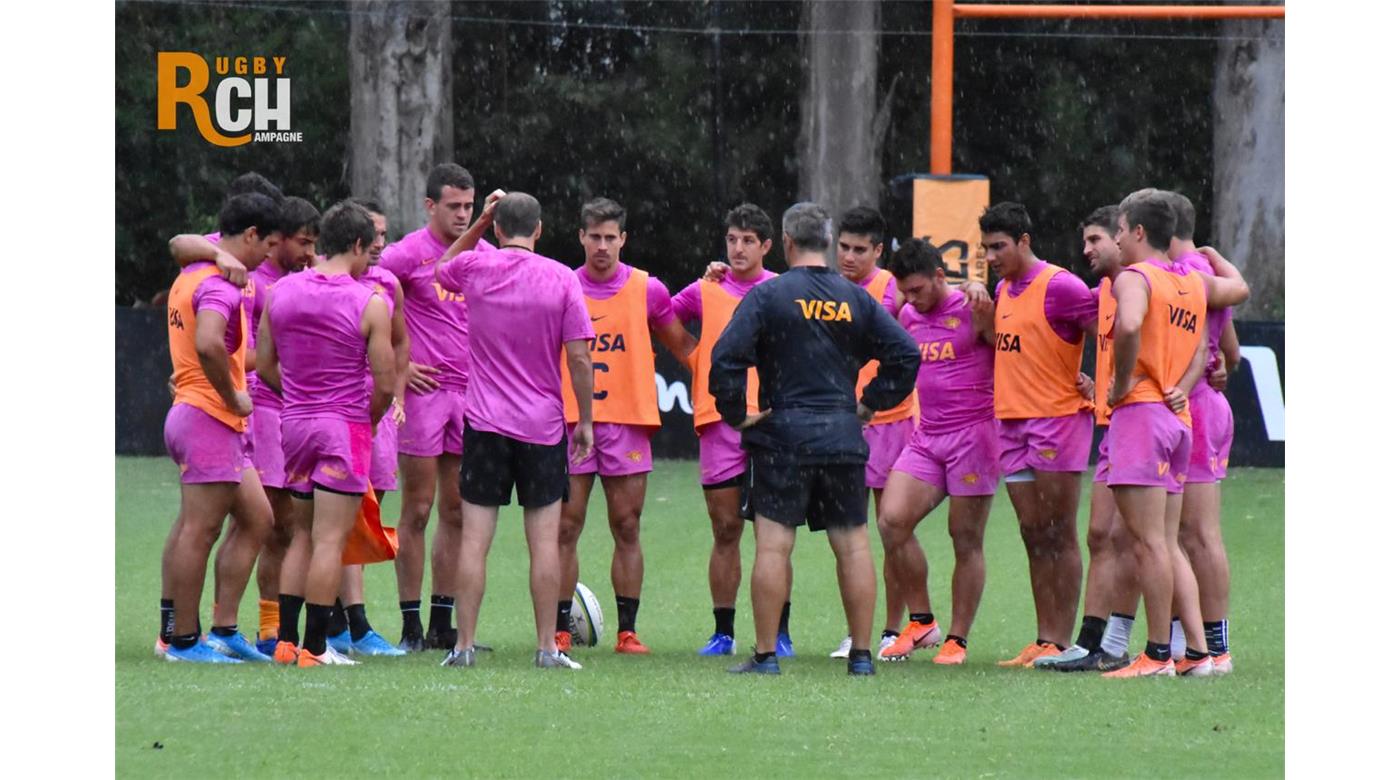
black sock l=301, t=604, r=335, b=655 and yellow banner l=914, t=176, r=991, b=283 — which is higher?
yellow banner l=914, t=176, r=991, b=283

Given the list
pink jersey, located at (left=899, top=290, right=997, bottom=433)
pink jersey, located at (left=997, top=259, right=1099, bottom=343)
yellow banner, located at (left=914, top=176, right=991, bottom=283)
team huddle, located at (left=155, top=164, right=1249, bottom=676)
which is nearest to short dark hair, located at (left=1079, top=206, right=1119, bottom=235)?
team huddle, located at (left=155, top=164, right=1249, bottom=676)

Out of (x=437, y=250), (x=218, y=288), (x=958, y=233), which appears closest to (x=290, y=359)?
(x=218, y=288)

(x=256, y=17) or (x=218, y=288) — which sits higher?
(x=256, y=17)

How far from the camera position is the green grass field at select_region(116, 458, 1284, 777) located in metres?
7.04

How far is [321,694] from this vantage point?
814 cm

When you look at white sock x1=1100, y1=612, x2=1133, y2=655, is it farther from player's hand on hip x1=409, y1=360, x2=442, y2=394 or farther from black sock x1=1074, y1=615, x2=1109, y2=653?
player's hand on hip x1=409, y1=360, x2=442, y2=394

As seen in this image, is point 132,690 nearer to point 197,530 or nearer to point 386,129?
point 197,530

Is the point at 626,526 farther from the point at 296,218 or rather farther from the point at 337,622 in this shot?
the point at 296,218

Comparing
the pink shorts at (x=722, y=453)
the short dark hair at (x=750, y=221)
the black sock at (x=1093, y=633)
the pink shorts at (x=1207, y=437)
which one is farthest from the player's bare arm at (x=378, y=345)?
the pink shorts at (x=1207, y=437)

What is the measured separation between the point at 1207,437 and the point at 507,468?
306 centimetres

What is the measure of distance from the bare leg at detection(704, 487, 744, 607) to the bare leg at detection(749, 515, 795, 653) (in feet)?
3.32

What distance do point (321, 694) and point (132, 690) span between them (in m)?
0.74

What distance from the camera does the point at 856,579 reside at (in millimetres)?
8984

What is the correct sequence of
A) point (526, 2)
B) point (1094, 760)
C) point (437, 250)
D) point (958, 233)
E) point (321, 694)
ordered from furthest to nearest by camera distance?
point (526, 2) → point (958, 233) → point (437, 250) → point (321, 694) → point (1094, 760)
